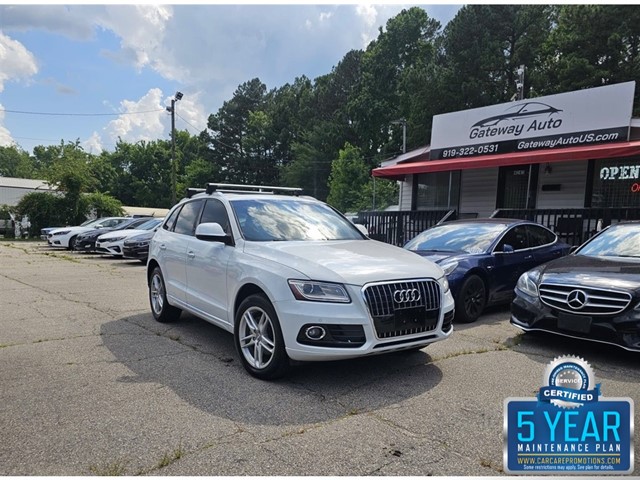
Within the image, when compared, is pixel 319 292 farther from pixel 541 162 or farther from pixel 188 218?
pixel 541 162

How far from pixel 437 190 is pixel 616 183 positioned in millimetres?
5445

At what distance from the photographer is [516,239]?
7.57m

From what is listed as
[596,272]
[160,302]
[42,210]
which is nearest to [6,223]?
[42,210]

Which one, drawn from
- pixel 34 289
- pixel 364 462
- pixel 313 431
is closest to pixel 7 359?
pixel 313 431

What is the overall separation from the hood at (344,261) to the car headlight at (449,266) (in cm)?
178

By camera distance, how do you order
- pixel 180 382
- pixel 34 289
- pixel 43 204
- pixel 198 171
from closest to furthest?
pixel 180 382 < pixel 34 289 < pixel 43 204 < pixel 198 171

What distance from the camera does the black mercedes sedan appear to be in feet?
14.9

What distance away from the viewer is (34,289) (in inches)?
367

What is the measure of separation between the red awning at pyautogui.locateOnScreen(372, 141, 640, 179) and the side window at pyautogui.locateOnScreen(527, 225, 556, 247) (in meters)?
3.66

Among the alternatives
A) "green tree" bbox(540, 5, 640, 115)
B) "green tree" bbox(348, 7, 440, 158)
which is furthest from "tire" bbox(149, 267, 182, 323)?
"green tree" bbox(348, 7, 440, 158)

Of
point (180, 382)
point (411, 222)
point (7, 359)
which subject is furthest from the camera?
point (411, 222)

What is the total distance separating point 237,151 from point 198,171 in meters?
6.50

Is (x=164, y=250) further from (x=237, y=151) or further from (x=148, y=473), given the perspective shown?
(x=237, y=151)

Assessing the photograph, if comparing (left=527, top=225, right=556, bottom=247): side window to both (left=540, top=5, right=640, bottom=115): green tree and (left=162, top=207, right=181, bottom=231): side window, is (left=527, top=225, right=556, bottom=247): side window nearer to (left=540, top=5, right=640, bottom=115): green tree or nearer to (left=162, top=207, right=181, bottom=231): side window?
(left=162, top=207, right=181, bottom=231): side window
